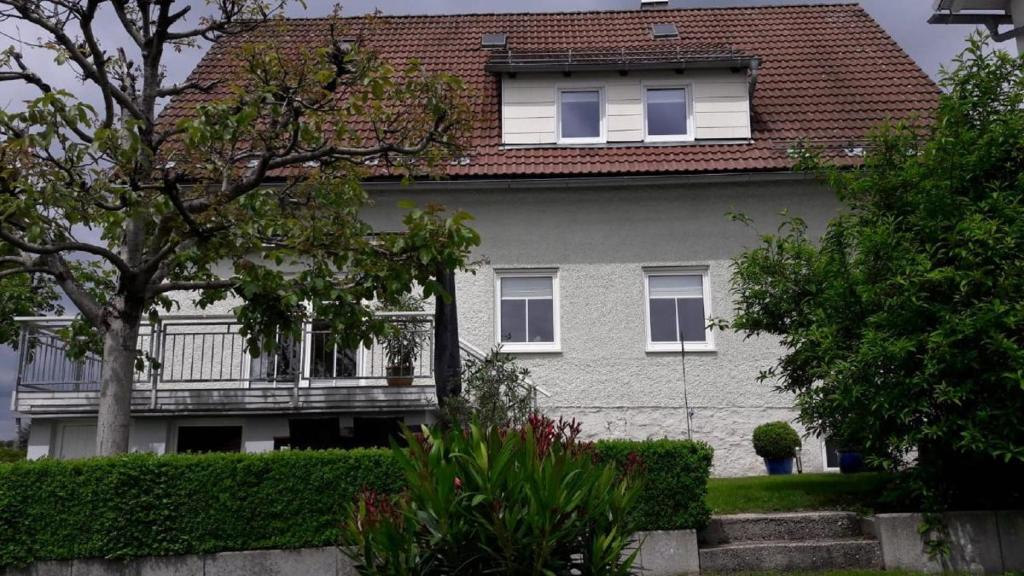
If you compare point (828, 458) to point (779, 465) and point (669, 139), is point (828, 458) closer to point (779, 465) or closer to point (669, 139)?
point (779, 465)

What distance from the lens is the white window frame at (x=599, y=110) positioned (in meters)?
17.2

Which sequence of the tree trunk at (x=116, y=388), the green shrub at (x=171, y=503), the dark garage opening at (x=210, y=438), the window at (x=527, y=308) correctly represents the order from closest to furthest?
the green shrub at (x=171, y=503)
the tree trunk at (x=116, y=388)
the dark garage opening at (x=210, y=438)
the window at (x=527, y=308)

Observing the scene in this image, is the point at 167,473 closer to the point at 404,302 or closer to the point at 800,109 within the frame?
the point at 404,302

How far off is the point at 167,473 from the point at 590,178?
9089mm

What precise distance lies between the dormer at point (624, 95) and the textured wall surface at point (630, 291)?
4.26 feet

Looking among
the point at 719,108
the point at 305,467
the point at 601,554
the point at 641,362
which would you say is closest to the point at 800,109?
the point at 719,108

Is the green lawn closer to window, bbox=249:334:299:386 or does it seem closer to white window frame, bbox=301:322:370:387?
white window frame, bbox=301:322:370:387

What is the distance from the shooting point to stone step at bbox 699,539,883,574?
9.27 m

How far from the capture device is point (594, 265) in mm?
16297

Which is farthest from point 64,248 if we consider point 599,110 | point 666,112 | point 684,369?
point 666,112

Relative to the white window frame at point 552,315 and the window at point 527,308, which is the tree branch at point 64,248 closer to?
the white window frame at point 552,315

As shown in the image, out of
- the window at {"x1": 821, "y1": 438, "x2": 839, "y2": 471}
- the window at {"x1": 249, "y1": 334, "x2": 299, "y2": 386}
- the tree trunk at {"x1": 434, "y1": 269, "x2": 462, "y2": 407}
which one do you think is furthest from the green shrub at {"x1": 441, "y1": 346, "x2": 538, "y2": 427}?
the window at {"x1": 821, "y1": 438, "x2": 839, "y2": 471}

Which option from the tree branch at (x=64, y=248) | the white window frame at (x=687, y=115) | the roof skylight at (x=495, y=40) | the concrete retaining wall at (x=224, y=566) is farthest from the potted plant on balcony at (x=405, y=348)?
the roof skylight at (x=495, y=40)

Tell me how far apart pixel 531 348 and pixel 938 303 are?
7.83 meters
